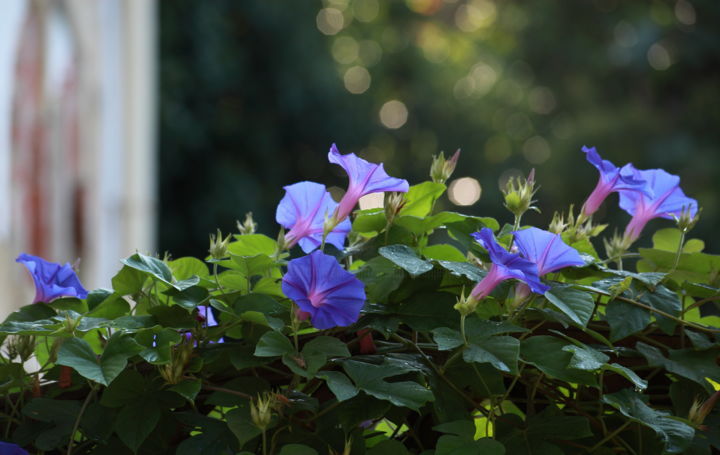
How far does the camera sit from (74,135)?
3609 millimetres

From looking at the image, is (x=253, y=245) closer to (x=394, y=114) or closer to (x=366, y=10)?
(x=394, y=114)

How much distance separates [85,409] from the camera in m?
0.51

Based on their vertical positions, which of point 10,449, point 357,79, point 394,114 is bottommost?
point 394,114

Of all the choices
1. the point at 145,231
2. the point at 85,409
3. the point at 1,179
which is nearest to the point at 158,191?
the point at 145,231

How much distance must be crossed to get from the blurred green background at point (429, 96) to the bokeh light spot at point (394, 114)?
0.02 metres

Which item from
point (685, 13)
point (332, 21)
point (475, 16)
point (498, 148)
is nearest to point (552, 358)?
point (685, 13)

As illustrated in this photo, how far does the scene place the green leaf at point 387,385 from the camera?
45 cm

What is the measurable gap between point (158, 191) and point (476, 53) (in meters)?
5.63

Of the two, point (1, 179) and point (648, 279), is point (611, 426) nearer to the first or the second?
point (648, 279)

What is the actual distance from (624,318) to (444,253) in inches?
4.2

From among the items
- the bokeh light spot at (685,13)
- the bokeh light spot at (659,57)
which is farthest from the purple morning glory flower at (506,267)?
the bokeh light spot at (685,13)

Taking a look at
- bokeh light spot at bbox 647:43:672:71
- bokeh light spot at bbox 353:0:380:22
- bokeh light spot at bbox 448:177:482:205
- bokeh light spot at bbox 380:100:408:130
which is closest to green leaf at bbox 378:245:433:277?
bokeh light spot at bbox 448:177:482:205

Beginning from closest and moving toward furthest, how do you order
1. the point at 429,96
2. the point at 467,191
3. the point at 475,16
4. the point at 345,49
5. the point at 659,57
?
the point at 467,191, the point at 659,57, the point at 429,96, the point at 345,49, the point at 475,16

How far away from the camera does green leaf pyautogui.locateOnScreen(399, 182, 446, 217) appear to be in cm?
57
